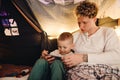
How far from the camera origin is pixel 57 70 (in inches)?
68.8

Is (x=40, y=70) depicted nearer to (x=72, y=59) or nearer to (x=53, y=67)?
(x=53, y=67)

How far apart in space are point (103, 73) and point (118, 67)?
142mm

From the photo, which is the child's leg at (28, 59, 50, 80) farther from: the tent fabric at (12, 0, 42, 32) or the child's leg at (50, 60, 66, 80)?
the tent fabric at (12, 0, 42, 32)

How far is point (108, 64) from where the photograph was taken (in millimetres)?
1838

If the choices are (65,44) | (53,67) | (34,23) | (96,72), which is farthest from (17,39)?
(96,72)

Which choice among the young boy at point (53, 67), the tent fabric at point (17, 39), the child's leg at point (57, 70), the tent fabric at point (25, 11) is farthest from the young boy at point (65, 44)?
the tent fabric at point (17, 39)

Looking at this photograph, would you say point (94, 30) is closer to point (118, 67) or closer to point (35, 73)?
point (118, 67)

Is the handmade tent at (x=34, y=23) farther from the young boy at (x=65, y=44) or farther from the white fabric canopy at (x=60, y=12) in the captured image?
the young boy at (x=65, y=44)

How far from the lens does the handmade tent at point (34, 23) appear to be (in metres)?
2.80

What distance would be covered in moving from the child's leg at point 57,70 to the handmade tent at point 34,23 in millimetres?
1154

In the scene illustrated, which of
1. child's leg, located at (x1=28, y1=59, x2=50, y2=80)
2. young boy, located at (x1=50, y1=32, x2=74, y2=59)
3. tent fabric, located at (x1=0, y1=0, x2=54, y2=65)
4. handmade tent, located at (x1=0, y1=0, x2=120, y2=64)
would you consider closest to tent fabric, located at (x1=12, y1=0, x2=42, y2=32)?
handmade tent, located at (x1=0, y1=0, x2=120, y2=64)

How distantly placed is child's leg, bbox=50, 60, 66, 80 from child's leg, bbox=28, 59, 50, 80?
0.18 ft

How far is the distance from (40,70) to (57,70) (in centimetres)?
13

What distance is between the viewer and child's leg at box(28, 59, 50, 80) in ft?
5.78
